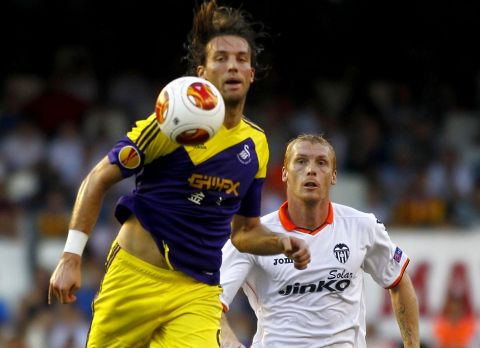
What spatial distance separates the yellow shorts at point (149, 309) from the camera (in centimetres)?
639

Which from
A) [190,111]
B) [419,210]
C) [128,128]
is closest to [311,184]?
[190,111]

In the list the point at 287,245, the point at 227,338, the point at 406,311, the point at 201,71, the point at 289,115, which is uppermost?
the point at 289,115

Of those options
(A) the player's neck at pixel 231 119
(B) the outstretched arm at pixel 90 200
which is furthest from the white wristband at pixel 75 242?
(A) the player's neck at pixel 231 119

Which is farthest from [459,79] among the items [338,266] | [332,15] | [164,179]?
[164,179]

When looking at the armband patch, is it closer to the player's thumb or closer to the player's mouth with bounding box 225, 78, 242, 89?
the player's mouth with bounding box 225, 78, 242, 89

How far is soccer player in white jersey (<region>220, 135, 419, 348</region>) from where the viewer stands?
7.19 m

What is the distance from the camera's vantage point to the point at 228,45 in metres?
6.70

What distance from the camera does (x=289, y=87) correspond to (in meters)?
15.8

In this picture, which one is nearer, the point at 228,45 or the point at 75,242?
the point at 75,242

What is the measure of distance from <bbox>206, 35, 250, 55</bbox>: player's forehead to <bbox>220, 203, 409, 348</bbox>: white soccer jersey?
1229 millimetres

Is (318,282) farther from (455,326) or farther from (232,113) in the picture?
(455,326)

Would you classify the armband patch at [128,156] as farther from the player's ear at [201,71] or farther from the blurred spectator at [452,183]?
the blurred spectator at [452,183]

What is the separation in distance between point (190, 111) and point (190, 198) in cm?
65

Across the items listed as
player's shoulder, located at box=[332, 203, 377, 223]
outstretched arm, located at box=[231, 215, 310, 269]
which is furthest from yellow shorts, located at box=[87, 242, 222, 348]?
player's shoulder, located at box=[332, 203, 377, 223]
